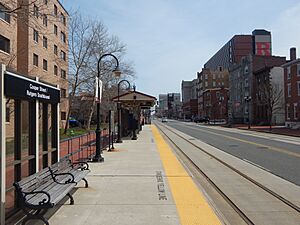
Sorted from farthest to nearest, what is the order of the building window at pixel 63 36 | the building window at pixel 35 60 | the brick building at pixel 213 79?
the brick building at pixel 213 79, the building window at pixel 63 36, the building window at pixel 35 60

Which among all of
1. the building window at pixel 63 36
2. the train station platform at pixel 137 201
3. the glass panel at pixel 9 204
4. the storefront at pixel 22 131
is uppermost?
the building window at pixel 63 36

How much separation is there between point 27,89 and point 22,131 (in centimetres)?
163

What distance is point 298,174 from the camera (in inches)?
487

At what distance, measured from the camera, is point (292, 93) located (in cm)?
5466

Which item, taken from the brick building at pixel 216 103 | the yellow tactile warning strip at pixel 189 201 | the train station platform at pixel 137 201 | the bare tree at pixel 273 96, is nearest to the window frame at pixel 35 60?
the train station platform at pixel 137 201

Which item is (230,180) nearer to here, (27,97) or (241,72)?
(27,97)

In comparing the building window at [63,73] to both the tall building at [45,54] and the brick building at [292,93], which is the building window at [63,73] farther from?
the brick building at [292,93]

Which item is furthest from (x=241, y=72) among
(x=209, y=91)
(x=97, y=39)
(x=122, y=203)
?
(x=122, y=203)

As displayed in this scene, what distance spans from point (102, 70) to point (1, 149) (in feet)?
129

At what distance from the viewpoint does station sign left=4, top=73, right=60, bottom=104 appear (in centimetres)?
584

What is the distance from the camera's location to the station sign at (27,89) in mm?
5841

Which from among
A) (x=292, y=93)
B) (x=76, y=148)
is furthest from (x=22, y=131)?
(x=292, y=93)

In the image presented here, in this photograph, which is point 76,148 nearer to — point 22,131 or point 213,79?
point 22,131

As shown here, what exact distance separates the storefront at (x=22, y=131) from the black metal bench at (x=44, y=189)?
0.27 meters
